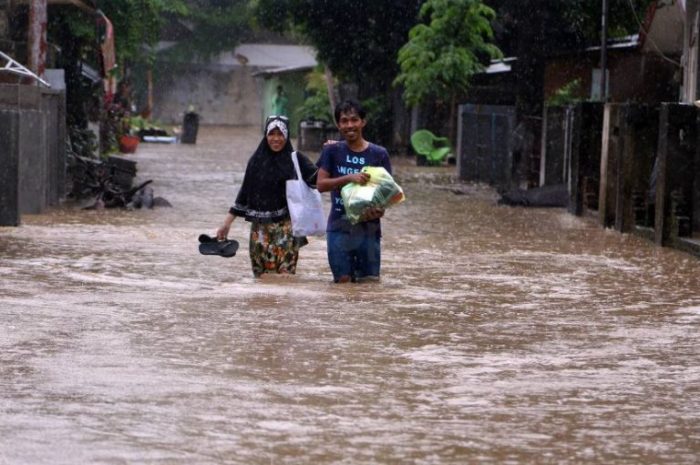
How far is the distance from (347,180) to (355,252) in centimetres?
76

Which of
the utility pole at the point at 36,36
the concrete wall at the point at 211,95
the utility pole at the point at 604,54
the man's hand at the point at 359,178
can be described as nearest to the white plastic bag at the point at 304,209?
the man's hand at the point at 359,178

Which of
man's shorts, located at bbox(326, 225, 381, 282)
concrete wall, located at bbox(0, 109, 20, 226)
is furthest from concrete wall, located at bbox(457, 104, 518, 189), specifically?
man's shorts, located at bbox(326, 225, 381, 282)

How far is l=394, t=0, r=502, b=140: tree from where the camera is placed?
2831 centimetres

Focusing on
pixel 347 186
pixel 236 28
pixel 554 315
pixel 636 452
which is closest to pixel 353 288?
pixel 347 186

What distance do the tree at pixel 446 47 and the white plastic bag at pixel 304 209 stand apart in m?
16.2

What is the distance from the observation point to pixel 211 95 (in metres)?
77.7

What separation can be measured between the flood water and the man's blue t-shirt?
0.53 metres

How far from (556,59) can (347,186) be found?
19.1m

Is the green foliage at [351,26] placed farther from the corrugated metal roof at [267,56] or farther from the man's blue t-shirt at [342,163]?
the corrugated metal roof at [267,56]

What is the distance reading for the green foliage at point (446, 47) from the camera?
28312 millimetres

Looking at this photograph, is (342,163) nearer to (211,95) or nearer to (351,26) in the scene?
(351,26)

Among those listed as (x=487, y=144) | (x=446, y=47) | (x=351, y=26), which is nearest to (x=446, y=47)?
(x=446, y=47)

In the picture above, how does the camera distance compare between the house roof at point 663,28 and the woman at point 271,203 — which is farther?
the house roof at point 663,28

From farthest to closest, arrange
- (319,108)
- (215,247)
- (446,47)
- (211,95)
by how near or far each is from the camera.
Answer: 1. (211,95)
2. (319,108)
3. (446,47)
4. (215,247)
